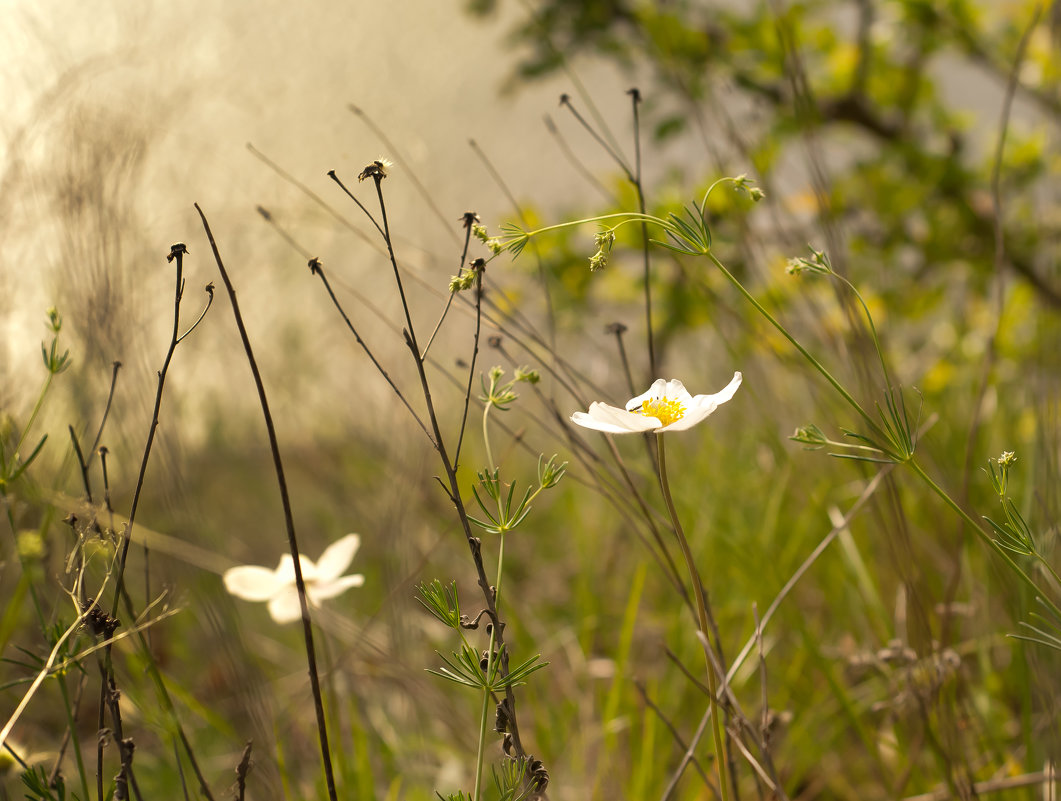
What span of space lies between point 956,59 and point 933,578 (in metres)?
1.12

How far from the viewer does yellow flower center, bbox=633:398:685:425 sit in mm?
509

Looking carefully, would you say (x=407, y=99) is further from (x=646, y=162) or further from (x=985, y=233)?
(x=985, y=233)

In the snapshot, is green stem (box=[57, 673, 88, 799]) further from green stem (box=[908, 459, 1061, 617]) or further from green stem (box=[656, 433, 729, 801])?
green stem (box=[908, 459, 1061, 617])

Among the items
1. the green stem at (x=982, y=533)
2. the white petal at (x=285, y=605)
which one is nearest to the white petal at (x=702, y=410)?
the green stem at (x=982, y=533)

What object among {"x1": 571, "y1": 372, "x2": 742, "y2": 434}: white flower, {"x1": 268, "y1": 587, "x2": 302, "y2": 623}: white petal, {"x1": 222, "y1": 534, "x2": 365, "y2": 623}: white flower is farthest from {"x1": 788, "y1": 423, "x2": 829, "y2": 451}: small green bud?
{"x1": 268, "y1": 587, "x2": 302, "y2": 623}: white petal

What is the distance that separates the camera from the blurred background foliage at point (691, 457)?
2.51 ft

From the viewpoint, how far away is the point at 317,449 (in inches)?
69.1

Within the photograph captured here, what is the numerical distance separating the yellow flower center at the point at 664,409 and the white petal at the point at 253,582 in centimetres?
36

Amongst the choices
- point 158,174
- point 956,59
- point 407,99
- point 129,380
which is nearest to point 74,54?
point 158,174

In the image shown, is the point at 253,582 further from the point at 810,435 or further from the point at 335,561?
the point at 810,435

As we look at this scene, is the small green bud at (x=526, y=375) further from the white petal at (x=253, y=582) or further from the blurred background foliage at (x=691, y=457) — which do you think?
the white petal at (x=253, y=582)

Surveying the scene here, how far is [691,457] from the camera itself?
161 cm

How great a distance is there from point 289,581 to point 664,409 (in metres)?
0.39

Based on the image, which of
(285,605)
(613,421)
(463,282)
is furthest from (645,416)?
(285,605)
